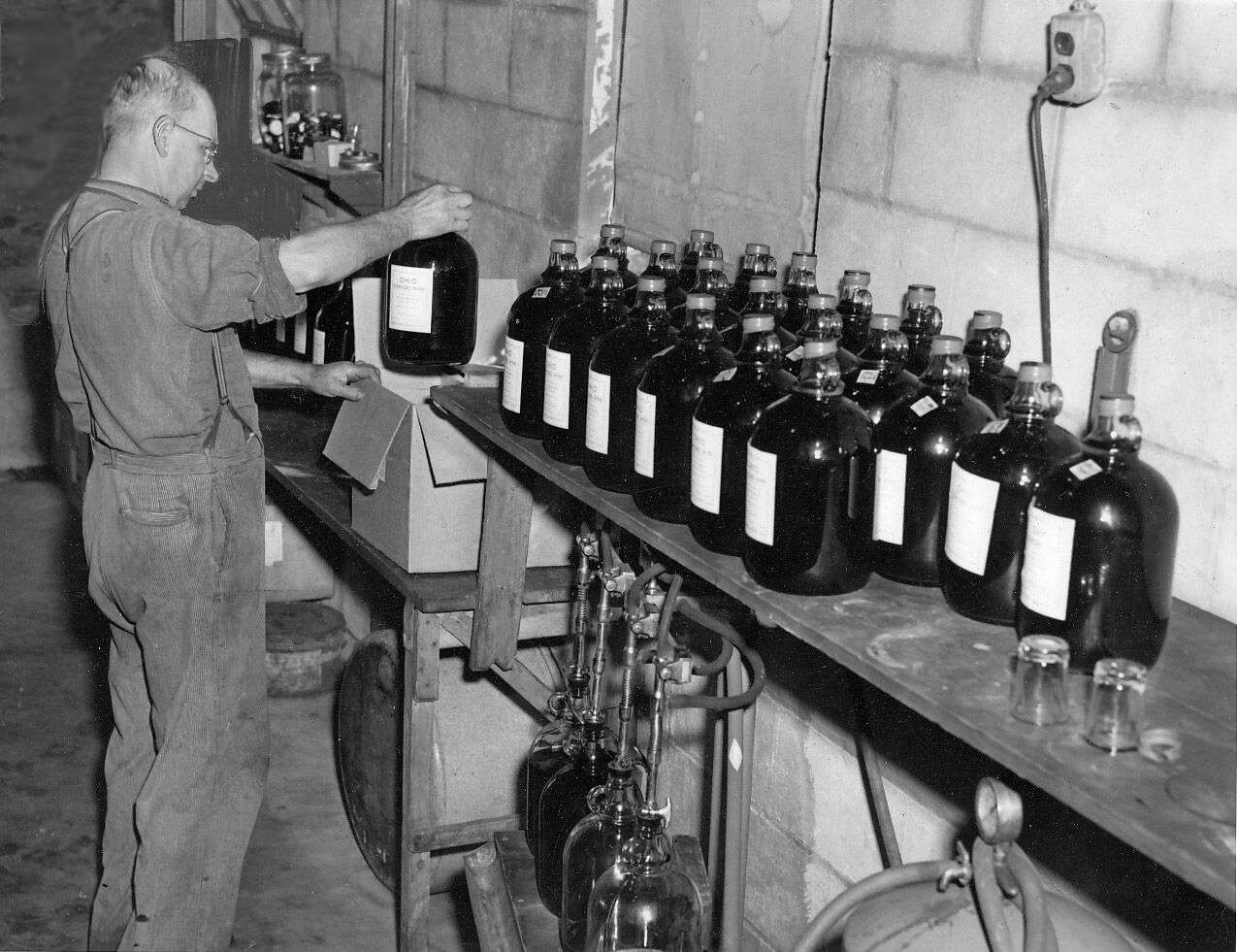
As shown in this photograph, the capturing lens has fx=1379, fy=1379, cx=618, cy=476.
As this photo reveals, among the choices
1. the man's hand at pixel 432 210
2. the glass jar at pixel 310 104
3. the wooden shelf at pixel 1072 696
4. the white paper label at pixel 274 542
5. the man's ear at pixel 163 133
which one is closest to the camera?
the wooden shelf at pixel 1072 696

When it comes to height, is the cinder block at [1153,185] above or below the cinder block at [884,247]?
above

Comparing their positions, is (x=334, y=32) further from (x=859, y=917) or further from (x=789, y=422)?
(x=859, y=917)

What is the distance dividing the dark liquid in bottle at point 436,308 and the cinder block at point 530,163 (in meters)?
0.39

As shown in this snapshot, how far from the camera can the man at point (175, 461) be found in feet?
7.23

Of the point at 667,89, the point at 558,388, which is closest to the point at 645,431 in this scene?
the point at 558,388

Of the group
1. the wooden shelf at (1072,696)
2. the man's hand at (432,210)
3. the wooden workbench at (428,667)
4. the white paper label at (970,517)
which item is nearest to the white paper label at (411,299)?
the man's hand at (432,210)

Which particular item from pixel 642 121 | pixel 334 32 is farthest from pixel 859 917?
pixel 334 32

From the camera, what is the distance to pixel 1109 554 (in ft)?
3.79

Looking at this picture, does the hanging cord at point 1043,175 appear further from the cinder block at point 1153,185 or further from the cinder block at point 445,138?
the cinder block at point 445,138

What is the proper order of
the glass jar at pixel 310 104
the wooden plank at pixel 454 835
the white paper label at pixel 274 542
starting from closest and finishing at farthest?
1. the wooden plank at pixel 454 835
2. the white paper label at pixel 274 542
3. the glass jar at pixel 310 104

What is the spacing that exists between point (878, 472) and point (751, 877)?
130cm

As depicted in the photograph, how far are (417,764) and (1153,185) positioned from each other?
1.55 metres

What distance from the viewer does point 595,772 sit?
202cm

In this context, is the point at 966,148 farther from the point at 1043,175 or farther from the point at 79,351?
the point at 79,351
